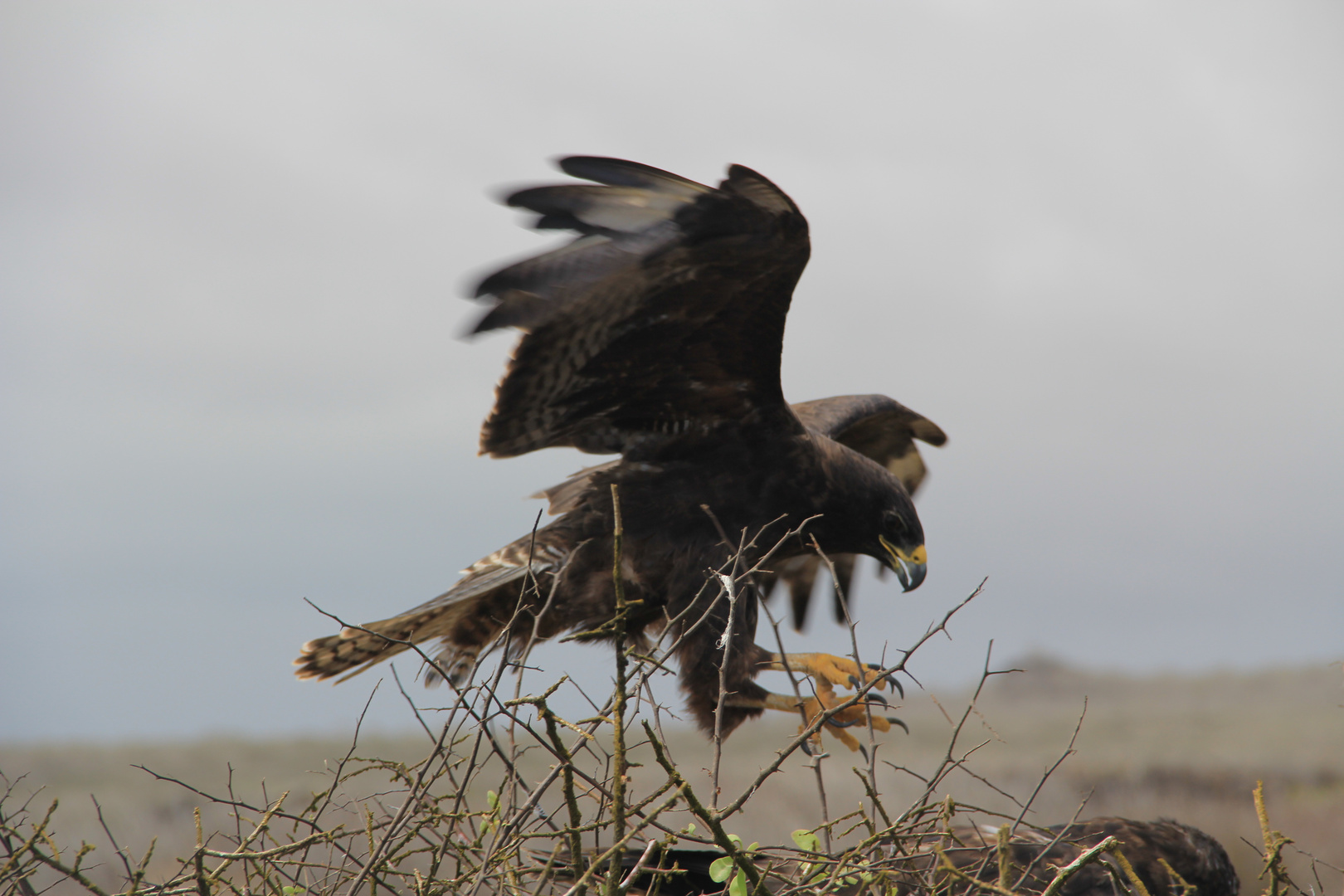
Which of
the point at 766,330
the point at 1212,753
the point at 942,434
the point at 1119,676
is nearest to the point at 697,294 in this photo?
the point at 766,330

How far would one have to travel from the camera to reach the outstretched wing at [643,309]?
11.7ft

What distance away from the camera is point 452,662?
15.2ft

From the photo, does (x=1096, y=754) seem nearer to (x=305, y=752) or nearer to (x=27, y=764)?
(x=305, y=752)

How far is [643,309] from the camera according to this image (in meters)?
3.92

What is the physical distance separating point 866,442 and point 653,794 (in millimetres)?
4259

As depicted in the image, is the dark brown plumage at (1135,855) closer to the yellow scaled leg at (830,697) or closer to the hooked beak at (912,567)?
the yellow scaled leg at (830,697)

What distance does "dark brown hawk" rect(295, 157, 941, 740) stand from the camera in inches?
145

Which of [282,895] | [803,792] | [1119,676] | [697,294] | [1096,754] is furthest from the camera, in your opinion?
[1119,676]

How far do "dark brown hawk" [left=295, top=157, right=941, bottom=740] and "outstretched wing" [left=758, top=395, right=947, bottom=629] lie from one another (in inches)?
41.1

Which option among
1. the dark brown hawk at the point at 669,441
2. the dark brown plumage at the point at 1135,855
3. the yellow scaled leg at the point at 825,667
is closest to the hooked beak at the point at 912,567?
the dark brown hawk at the point at 669,441

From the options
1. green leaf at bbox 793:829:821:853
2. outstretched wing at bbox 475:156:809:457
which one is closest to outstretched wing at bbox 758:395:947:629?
outstretched wing at bbox 475:156:809:457

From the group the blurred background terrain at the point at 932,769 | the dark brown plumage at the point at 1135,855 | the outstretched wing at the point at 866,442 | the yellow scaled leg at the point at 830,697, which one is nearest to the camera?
the dark brown plumage at the point at 1135,855

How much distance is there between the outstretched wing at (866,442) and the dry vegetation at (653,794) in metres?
1.03

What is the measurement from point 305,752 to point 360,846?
38.3 feet
